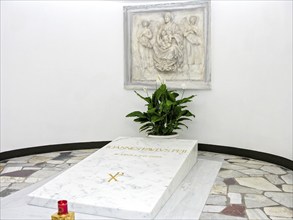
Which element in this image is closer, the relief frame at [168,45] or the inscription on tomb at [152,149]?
the inscription on tomb at [152,149]

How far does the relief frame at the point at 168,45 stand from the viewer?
188 inches

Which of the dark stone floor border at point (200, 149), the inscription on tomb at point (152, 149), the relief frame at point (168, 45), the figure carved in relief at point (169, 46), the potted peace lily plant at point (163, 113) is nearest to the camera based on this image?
the inscription on tomb at point (152, 149)

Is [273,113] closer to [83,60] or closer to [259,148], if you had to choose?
[259,148]

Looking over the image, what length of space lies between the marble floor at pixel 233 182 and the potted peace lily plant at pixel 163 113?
0.64 m

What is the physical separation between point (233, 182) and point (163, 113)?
1.46 metres

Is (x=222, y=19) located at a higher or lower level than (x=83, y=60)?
higher

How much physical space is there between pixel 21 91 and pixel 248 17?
3.36 meters

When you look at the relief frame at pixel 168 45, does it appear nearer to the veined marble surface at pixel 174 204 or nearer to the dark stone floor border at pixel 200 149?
the dark stone floor border at pixel 200 149

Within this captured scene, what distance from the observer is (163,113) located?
4.53m

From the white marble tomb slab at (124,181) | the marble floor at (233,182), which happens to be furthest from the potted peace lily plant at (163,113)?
the marble floor at (233,182)

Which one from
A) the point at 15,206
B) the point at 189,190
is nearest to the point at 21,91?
the point at 15,206

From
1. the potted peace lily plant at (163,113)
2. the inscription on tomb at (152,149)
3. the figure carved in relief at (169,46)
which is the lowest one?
the inscription on tomb at (152,149)

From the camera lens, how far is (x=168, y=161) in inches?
139

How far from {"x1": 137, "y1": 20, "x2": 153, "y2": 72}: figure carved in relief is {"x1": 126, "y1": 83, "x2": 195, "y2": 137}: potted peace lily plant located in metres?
0.52
